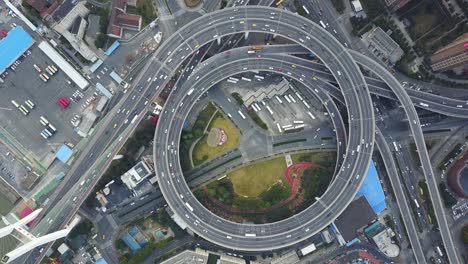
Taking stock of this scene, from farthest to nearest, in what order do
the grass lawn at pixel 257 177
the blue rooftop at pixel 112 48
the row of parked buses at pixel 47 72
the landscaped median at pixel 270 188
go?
the blue rooftop at pixel 112 48
the row of parked buses at pixel 47 72
the grass lawn at pixel 257 177
the landscaped median at pixel 270 188

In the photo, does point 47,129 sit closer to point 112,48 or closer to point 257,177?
point 112,48

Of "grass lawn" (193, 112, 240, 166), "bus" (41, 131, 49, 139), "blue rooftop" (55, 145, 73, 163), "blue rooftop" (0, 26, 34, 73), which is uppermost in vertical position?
"blue rooftop" (0, 26, 34, 73)

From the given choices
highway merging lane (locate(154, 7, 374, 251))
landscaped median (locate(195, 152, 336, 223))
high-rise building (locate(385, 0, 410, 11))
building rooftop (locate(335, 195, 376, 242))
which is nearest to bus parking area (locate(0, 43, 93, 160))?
highway merging lane (locate(154, 7, 374, 251))

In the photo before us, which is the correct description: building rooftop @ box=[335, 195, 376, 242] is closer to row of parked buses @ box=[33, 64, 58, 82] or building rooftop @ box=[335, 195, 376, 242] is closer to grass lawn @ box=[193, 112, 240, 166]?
grass lawn @ box=[193, 112, 240, 166]

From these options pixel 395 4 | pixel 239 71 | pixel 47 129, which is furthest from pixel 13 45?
pixel 395 4

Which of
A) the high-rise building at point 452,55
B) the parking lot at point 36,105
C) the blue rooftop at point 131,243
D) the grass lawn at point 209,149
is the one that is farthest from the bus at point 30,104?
the high-rise building at point 452,55

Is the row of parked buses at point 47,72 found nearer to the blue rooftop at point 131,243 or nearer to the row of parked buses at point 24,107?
the row of parked buses at point 24,107
